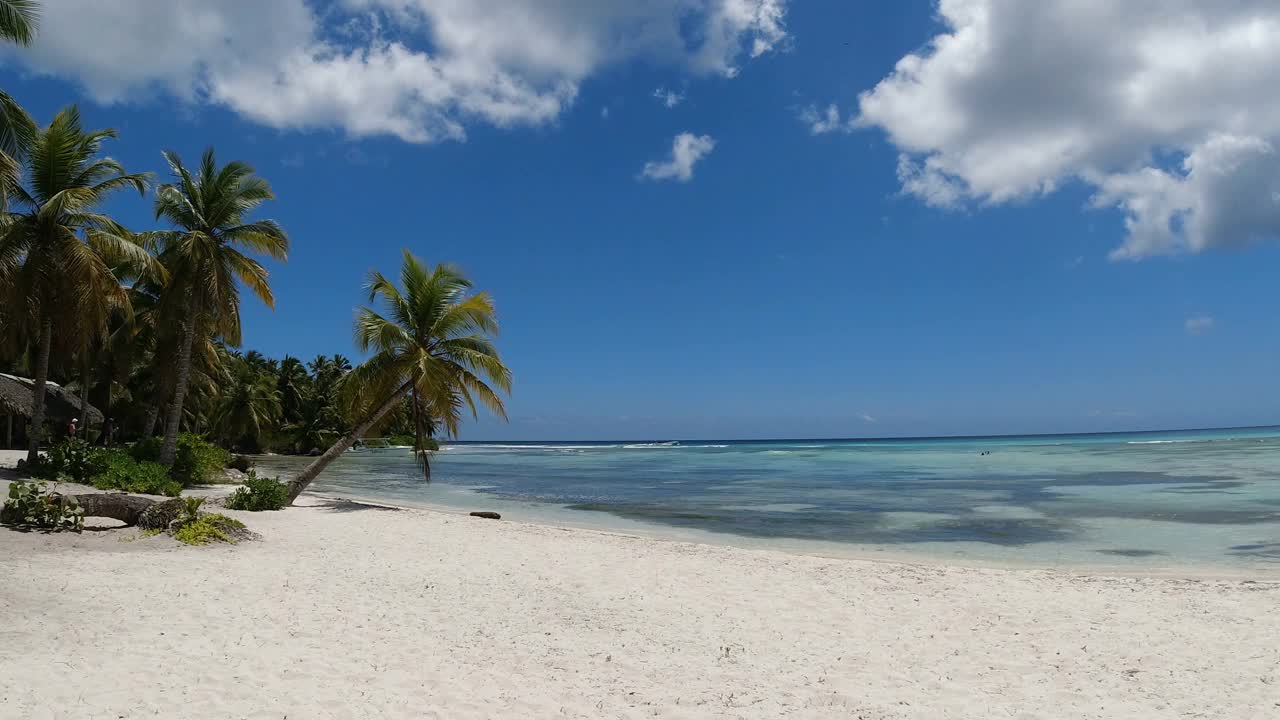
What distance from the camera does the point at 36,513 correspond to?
8.84 meters

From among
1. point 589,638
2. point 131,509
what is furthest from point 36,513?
point 589,638

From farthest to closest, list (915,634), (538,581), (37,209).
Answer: (37,209) < (538,581) < (915,634)

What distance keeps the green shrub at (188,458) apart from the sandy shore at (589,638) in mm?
9935

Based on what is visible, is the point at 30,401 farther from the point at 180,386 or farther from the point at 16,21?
the point at 16,21

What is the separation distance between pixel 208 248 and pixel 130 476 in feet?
17.2

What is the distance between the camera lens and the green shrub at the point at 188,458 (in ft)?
58.2

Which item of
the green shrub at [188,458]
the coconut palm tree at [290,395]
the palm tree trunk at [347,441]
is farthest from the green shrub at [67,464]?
the coconut palm tree at [290,395]

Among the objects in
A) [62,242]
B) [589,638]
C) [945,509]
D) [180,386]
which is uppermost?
[62,242]

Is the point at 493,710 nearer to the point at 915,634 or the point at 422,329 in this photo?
the point at 915,634

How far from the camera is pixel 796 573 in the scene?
9.02 metres

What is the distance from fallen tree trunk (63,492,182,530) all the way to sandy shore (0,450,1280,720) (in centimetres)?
33

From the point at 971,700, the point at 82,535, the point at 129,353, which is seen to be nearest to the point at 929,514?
the point at 971,700

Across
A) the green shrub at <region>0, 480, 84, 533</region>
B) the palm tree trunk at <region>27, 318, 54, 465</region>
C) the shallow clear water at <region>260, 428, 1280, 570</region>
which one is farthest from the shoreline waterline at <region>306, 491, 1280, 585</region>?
the palm tree trunk at <region>27, 318, 54, 465</region>

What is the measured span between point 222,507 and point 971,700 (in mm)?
13075
